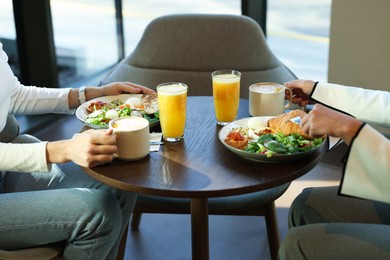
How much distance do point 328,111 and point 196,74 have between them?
3.68 ft

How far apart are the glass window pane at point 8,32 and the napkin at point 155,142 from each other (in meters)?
2.28

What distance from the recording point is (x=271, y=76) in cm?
229

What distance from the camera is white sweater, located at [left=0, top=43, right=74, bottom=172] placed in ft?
4.75

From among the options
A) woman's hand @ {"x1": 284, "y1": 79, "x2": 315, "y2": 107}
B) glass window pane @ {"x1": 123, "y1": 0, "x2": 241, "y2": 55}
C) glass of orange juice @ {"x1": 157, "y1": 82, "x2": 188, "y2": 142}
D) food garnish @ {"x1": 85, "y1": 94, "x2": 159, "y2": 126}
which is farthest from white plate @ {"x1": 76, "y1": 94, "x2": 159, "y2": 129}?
glass window pane @ {"x1": 123, "y1": 0, "x2": 241, "y2": 55}

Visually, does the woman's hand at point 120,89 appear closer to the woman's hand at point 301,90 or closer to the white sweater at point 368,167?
the woman's hand at point 301,90

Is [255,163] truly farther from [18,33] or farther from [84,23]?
[84,23]

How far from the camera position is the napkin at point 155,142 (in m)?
1.49

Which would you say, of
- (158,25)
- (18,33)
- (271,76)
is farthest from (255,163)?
(18,33)

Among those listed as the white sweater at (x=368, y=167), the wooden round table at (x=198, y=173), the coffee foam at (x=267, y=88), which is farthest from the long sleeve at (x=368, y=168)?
the coffee foam at (x=267, y=88)

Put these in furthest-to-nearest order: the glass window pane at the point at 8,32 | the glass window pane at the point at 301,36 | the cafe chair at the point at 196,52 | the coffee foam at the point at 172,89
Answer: the glass window pane at the point at 301,36
the glass window pane at the point at 8,32
the cafe chair at the point at 196,52
the coffee foam at the point at 172,89

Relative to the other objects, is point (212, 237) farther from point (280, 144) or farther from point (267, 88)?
point (280, 144)

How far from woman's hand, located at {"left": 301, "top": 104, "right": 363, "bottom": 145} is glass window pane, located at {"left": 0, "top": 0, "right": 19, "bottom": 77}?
2678mm

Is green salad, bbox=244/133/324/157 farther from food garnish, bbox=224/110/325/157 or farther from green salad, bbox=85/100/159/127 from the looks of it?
green salad, bbox=85/100/159/127

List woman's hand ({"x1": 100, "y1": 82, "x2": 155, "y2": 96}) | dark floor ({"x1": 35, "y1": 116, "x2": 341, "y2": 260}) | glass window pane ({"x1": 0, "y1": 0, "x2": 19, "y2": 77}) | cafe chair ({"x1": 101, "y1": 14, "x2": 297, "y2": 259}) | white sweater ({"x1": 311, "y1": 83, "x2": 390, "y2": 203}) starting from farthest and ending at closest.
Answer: glass window pane ({"x1": 0, "y1": 0, "x2": 19, "y2": 77}) < cafe chair ({"x1": 101, "y1": 14, "x2": 297, "y2": 259}) < dark floor ({"x1": 35, "y1": 116, "x2": 341, "y2": 260}) < woman's hand ({"x1": 100, "y1": 82, "x2": 155, "y2": 96}) < white sweater ({"x1": 311, "y1": 83, "x2": 390, "y2": 203})
